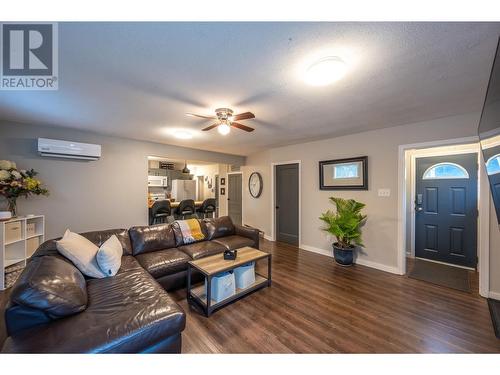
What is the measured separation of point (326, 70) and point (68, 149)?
386 centimetres

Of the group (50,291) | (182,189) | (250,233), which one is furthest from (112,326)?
(182,189)

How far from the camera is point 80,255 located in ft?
6.15

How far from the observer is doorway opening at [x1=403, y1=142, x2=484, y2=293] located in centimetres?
313

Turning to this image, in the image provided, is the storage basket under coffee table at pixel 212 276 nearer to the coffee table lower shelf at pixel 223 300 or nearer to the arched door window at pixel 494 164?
the coffee table lower shelf at pixel 223 300

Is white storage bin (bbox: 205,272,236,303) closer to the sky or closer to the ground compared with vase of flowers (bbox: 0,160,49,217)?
closer to the ground

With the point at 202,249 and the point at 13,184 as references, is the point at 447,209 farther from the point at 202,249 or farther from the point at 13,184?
the point at 13,184

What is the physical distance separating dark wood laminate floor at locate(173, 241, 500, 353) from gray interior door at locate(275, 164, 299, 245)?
1.85 metres

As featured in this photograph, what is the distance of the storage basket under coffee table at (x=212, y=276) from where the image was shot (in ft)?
6.62

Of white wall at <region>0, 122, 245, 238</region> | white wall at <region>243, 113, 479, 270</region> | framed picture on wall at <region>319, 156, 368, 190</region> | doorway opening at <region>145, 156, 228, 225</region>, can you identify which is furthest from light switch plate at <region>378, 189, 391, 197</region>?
doorway opening at <region>145, 156, 228, 225</region>

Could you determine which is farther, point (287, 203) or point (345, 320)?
point (287, 203)

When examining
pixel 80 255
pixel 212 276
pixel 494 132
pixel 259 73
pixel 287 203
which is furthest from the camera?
pixel 287 203
